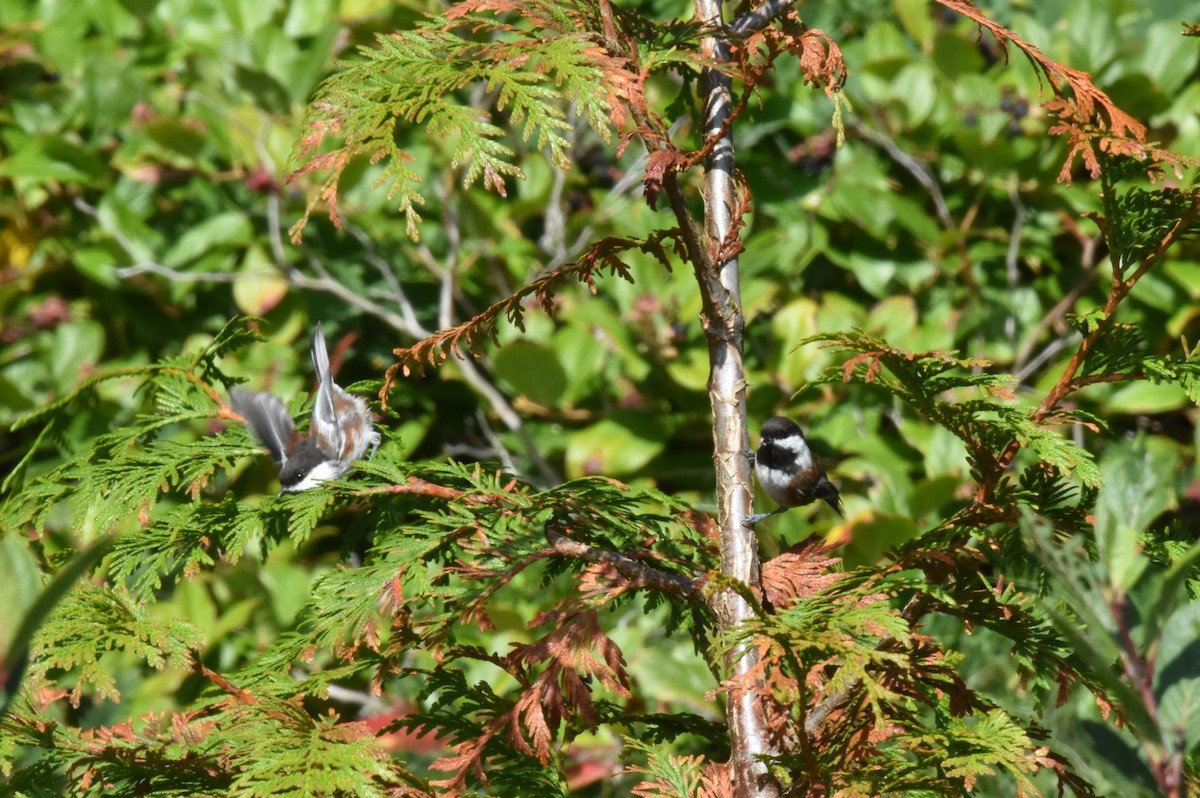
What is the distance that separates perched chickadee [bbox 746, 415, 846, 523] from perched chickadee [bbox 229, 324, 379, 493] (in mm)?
727

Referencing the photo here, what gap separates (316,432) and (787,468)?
0.85 meters

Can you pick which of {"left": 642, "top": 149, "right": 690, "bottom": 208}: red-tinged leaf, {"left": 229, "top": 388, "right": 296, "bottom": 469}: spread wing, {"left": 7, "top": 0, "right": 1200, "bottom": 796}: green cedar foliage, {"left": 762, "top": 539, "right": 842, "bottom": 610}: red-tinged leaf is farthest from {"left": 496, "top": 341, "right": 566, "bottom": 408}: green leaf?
{"left": 642, "top": 149, "right": 690, "bottom": 208}: red-tinged leaf

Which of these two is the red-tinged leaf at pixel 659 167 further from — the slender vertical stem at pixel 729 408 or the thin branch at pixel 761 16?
the thin branch at pixel 761 16

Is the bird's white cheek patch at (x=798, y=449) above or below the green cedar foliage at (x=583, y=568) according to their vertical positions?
below

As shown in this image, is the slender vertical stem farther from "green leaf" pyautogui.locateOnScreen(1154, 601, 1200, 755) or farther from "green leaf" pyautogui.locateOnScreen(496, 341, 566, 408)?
"green leaf" pyautogui.locateOnScreen(496, 341, 566, 408)

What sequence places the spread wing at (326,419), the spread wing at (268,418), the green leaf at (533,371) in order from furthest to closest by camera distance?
the green leaf at (533,371) → the spread wing at (326,419) → the spread wing at (268,418)

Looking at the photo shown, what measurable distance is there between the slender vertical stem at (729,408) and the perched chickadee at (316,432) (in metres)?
0.49

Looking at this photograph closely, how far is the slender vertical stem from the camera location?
1.12 metres

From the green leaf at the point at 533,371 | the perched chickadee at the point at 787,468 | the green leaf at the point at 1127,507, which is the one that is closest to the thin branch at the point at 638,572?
the green leaf at the point at 1127,507

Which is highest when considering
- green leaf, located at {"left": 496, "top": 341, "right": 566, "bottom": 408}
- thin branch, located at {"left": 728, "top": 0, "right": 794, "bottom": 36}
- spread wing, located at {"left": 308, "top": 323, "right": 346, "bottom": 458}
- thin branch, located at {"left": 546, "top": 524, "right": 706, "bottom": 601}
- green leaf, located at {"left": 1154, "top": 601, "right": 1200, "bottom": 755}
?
thin branch, located at {"left": 728, "top": 0, "right": 794, "bottom": 36}

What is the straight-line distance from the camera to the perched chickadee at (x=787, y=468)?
2.01m

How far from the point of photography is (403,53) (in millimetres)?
1137

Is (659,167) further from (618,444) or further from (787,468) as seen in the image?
(618,444)

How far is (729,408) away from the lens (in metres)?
1.17
